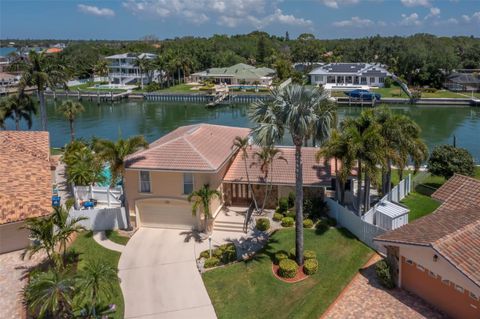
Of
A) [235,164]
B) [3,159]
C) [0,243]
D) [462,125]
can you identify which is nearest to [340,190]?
[235,164]

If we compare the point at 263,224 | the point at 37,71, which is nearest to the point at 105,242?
the point at 263,224

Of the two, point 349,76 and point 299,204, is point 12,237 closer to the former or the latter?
point 299,204

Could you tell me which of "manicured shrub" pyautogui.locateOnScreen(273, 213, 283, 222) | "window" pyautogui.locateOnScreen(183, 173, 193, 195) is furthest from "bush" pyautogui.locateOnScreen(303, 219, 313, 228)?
"window" pyautogui.locateOnScreen(183, 173, 193, 195)

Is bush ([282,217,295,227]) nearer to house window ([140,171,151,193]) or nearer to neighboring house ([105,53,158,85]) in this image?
house window ([140,171,151,193])

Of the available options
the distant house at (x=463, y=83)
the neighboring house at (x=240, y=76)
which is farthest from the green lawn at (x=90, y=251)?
the distant house at (x=463, y=83)

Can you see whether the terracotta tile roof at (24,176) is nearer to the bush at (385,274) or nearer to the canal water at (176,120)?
the bush at (385,274)
